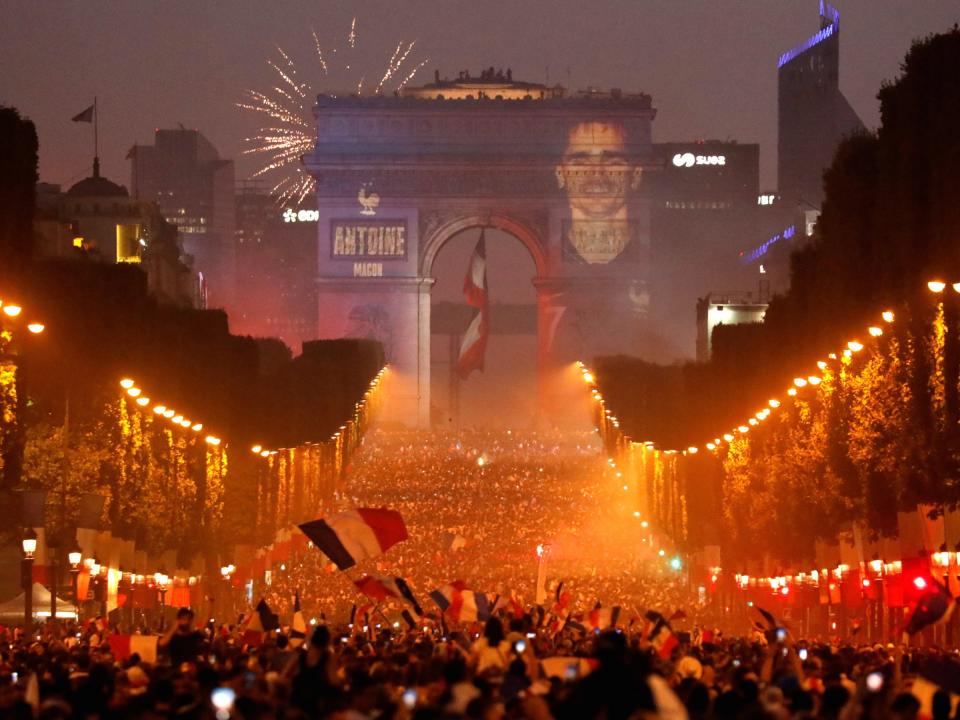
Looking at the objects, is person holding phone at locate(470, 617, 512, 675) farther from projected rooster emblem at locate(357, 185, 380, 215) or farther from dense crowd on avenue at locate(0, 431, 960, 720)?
projected rooster emblem at locate(357, 185, 380, 215)

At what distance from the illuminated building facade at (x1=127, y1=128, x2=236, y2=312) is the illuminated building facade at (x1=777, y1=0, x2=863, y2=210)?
3739 cm

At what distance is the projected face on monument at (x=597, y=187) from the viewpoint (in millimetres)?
118062

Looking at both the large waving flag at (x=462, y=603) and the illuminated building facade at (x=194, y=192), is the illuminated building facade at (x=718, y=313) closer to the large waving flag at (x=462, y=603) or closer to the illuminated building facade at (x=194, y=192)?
the illuminated building facade at (x=194, y=192)

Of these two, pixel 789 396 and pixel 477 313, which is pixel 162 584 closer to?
pixel 789 396

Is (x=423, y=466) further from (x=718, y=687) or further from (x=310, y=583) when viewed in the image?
(x=718, y=687)

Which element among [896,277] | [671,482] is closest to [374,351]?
[671,482]

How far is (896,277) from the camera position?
42.4 metres

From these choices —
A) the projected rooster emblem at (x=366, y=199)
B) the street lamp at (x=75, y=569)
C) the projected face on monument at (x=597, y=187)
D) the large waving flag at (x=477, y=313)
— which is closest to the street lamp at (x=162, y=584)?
the street lamp at (x=75, y=569)

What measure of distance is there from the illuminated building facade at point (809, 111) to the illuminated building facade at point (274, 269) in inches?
1293

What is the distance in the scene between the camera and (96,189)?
10569 centimetres

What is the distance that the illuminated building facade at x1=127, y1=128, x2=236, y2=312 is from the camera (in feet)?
551

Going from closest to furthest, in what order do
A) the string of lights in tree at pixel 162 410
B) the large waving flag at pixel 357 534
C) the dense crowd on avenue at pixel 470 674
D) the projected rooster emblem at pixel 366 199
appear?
the dense crowd on avenue at pixel 470 674, the large waving flag at pixel 357 534, the string of lights in tree at pixel 162 410, the projected rooster emblem at pixel 366 199

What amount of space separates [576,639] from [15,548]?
2623 centimetres

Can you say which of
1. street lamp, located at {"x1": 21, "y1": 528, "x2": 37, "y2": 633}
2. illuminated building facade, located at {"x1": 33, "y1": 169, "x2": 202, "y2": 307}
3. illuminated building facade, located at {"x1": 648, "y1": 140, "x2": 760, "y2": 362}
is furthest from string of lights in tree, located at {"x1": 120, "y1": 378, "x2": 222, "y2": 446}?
illuminated building facade, located at {"x1": 648, "y1": 140, "x2": 760, "y2": 362}
